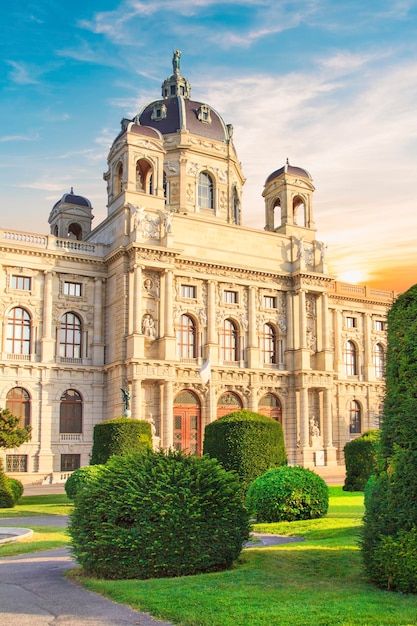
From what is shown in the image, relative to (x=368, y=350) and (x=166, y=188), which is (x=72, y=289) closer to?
(x=166, y=188)

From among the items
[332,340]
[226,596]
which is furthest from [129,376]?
[226,596]

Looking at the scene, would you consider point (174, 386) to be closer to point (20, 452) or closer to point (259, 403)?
point (259, 403)

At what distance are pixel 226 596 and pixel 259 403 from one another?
4287 centimetres

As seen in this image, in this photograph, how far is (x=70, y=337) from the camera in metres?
48.1

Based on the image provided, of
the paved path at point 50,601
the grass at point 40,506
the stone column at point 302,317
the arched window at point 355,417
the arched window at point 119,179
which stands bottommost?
the grass at point 40,506

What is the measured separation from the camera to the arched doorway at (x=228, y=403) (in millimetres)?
50447

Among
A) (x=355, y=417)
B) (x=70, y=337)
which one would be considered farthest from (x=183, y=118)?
(x=355, y=417)

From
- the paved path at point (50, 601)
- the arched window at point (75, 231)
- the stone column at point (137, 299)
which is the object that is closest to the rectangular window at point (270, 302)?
the stone column at point (137, 299)

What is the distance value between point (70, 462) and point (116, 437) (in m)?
17.8

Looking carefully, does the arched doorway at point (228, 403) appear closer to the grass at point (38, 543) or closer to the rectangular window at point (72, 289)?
the rectangular window at point (72, 289)

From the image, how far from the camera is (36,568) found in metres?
12.9

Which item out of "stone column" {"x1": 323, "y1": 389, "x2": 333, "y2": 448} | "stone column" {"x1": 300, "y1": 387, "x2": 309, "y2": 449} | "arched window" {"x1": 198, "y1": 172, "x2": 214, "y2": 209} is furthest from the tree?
"arched window" {"x1": 198, "y1": 172, "x2": 214, "y2": 209}

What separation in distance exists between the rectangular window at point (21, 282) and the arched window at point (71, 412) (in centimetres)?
725

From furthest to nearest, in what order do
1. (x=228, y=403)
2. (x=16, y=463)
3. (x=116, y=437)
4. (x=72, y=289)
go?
(x=228, y=403)
(x=72, y=289)
(x=16, y=463)
(x=116, y=437)
